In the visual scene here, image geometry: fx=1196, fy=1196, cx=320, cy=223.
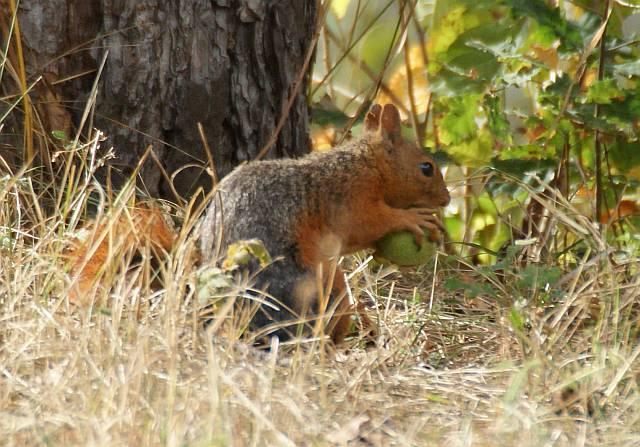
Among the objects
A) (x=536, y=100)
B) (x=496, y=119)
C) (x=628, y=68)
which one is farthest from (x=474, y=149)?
(x=628, y=68)

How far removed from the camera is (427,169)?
4129 millimetres

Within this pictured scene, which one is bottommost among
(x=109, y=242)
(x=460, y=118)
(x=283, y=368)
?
(x=283, y=368)

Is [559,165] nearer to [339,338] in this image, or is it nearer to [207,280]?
[339,338]

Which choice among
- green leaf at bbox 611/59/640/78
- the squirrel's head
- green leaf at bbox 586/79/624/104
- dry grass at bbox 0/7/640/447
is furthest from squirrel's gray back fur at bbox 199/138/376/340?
green leaf at bbox 611/59/640/78

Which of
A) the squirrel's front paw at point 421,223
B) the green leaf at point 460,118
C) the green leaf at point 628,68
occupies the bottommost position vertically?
the squirrel's front paw at point 421,223

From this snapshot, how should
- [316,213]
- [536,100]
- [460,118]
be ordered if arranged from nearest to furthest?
[316,213]
[460,118]
[536,100]

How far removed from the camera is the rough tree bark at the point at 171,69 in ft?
13.4

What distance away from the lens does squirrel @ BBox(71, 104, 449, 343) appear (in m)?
3.44

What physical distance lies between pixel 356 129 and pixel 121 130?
2.05 meters

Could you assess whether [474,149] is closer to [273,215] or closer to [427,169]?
[427,169]

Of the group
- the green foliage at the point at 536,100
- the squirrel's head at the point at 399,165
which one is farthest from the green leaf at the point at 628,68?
the squirrel's head at the point at 399,165

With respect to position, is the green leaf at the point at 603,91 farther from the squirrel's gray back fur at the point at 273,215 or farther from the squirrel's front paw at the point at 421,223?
the squirrel's gray back fur at the point at 273,215

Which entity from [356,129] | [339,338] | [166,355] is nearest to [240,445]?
[166,355]

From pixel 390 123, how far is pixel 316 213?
21.2 inches
